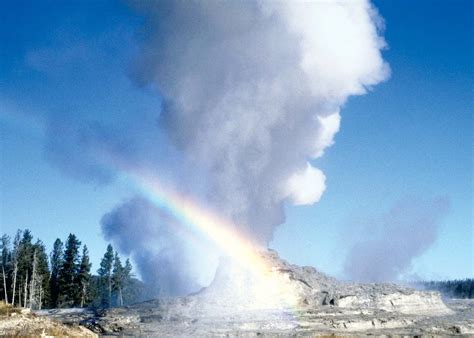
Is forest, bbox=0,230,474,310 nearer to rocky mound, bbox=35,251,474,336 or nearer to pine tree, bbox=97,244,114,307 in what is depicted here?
pine tree, bbox=97,244,114,307

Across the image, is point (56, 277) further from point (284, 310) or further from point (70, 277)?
point (284, 310)

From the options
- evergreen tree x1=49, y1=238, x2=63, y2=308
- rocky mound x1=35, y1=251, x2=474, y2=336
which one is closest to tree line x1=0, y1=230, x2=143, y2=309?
evergreen tree x1=49, y1=238, x2=63, y2=308

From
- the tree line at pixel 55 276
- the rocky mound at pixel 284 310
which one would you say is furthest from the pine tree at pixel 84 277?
the rocky mound at pixel 284 310

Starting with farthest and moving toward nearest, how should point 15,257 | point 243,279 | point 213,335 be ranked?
point 15,257, point 243,279, point 213,335

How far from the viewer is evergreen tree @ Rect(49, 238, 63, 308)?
373 feet

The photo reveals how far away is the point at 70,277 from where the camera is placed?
375ft

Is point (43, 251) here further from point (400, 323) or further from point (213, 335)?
point (400, 323)

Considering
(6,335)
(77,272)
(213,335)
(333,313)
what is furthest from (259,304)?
(77,272)

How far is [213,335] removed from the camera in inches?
2096

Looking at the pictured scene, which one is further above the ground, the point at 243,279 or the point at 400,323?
the point at 243,279

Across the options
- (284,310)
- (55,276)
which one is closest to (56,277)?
(55,276)

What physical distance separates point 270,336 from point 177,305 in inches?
856

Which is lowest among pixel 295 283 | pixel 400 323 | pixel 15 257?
pixel 400 323

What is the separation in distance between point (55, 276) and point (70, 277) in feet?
18.4
